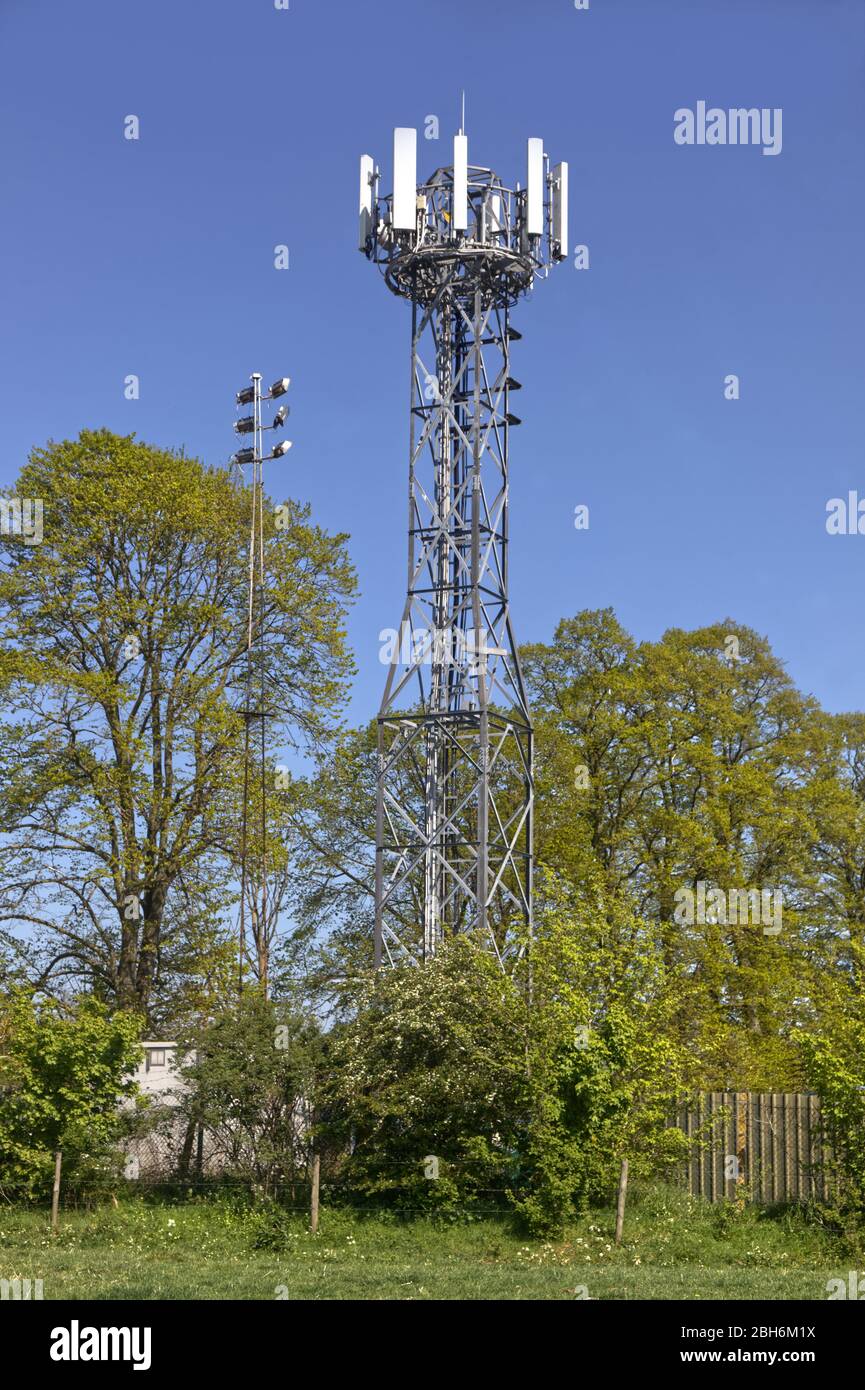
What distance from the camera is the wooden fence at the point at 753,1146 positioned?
24.6 m

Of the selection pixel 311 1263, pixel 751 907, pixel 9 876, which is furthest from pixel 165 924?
pixel 311 1263

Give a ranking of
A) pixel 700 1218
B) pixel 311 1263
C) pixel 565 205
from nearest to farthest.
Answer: pixel 311 1263, pixel 700 1218, pixel 565 205

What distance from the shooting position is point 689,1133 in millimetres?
26031

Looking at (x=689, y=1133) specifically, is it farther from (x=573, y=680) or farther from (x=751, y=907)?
(x=573, y=680)

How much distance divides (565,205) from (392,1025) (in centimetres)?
1692

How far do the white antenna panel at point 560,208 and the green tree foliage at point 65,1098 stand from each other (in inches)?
668

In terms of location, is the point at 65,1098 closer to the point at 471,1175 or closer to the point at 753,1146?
the point at 471,1175

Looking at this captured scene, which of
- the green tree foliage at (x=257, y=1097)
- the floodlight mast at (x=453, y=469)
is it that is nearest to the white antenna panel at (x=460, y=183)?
the floodlight mast at (x=453, y=469)

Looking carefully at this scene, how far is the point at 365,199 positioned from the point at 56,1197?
1966cm

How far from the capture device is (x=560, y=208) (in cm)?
3344

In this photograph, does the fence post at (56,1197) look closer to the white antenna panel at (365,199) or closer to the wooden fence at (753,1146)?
the wooden fence at (753,1146)

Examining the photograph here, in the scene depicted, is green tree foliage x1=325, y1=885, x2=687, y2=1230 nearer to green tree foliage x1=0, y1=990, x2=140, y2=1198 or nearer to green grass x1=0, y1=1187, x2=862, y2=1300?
green grass x1=0, y1=1187, x2=862, y2=1300

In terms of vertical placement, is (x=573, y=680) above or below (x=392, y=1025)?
above

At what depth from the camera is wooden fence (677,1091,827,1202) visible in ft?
80.6
